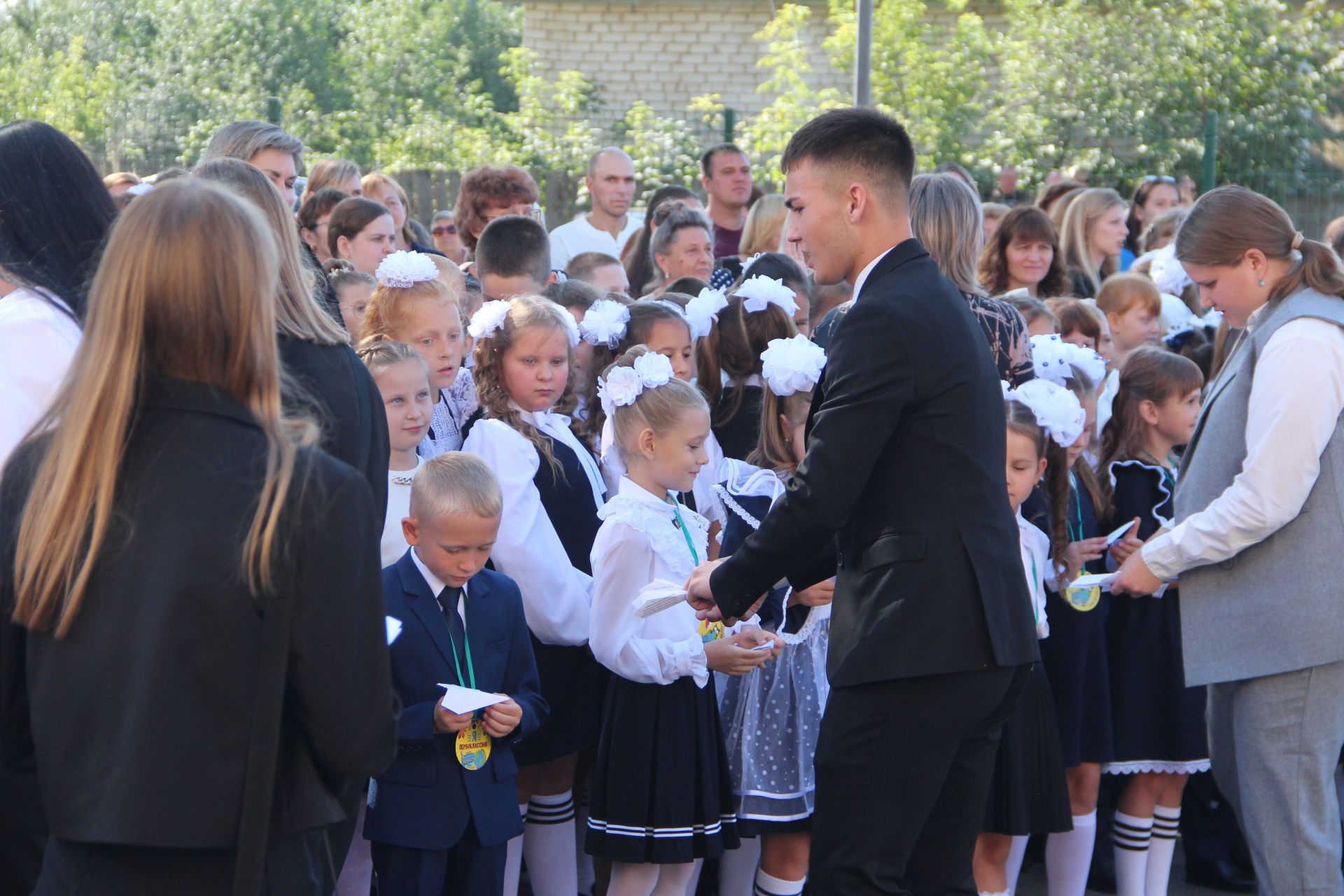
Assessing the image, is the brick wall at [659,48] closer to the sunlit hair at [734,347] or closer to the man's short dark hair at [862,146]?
the sunlit hair at [734,347]

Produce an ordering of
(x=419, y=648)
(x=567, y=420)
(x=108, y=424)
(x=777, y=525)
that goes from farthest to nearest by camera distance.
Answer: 1. (x=567, y=420)
2. (x=419, y=648)
3. (x=777, y=525)
4. (x=108, y=424)

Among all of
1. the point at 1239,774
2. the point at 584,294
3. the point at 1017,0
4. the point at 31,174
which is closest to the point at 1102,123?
the point at 1017,0

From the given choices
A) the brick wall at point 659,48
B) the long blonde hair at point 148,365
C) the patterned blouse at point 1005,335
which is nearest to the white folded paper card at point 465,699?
the long blonde hair at point 148,365

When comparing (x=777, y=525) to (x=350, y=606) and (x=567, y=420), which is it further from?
(x=567, y=420)

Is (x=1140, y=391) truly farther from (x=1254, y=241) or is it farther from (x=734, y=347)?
(x=734, y=347)

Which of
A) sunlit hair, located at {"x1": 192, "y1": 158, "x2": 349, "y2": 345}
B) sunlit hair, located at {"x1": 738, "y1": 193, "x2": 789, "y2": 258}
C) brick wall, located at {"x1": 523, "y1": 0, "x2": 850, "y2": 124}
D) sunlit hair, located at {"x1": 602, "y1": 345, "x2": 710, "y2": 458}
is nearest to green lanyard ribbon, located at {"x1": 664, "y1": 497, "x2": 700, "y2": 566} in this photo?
sunlit hair, located at {"x1": 602, "y1": 345, "x2": 710, "y2": 458}

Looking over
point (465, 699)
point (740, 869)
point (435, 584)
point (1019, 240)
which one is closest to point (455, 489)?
point (435, 584)

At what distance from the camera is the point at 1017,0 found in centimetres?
1975

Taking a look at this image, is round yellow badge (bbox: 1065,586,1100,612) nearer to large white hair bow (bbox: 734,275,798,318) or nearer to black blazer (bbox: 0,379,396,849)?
large white hair bow (bbox: 734,275,798,318)

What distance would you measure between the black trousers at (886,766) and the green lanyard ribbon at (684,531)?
1.03 metres

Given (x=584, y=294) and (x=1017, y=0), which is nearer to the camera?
(x=584, y=294)

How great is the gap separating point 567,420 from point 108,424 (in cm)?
274

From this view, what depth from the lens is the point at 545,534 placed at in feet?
13.6

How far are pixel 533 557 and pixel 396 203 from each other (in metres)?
3.91
